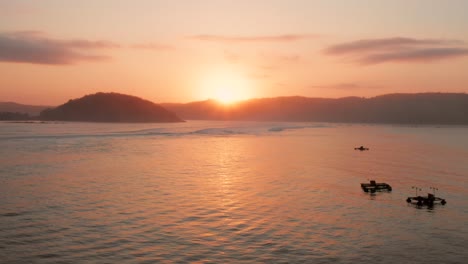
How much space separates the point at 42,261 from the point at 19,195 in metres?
21.2

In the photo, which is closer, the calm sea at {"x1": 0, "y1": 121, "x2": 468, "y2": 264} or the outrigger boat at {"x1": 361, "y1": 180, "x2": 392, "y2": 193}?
the calm sea at {"x1": 0, "y1": 121, "x2": 468, "y2": 264}

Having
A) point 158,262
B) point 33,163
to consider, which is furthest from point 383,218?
point 33,163

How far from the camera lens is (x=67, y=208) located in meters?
35.7

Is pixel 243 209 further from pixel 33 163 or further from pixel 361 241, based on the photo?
pixel 33 163

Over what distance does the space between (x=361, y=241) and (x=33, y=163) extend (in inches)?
2302

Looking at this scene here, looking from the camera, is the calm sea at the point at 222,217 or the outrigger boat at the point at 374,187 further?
the outrigger boat at the point at 374,187

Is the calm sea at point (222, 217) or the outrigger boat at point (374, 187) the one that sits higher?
the outrigger boat at point (374, 187)

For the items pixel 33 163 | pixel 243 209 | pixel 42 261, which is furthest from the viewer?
pixel 33 163

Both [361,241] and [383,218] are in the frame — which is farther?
[383,218]

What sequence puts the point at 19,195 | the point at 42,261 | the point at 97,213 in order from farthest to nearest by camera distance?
the point at 19,195 → the point at 97,213 → the point at 42,261

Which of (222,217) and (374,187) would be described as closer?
(222,217)

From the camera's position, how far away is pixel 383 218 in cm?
3497

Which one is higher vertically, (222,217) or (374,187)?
(374,187)

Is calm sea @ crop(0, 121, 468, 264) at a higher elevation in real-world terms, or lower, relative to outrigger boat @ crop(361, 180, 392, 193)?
lower
